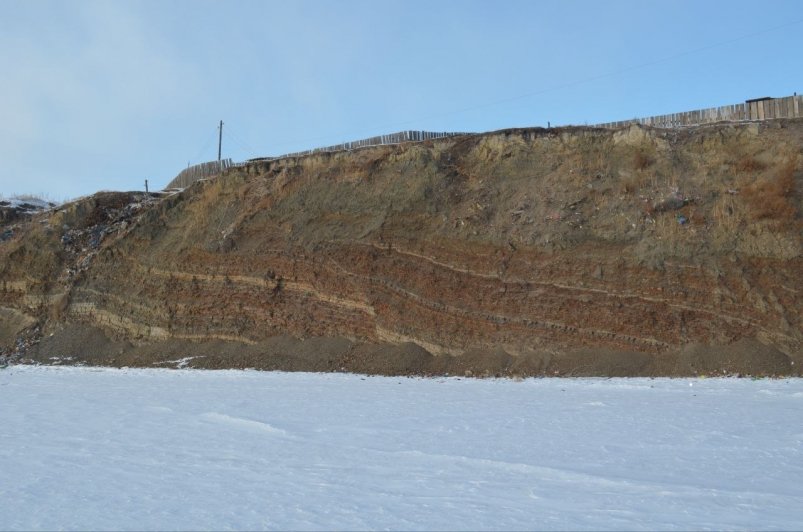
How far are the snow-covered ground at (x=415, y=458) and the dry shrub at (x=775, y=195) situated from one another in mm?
4708

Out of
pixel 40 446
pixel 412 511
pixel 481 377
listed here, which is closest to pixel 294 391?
pixel 481 377

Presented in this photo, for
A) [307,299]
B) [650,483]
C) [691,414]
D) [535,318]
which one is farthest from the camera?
[307,299]

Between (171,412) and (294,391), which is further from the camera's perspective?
(294,391)

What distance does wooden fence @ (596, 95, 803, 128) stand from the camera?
60.2 ft

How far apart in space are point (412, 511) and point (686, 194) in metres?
13.7

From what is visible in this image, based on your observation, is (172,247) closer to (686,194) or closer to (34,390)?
(34,390)

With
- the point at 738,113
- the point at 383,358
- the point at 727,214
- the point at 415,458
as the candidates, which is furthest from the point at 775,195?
the point at 415,458

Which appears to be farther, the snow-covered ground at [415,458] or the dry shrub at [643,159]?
the dry shrub at [643,159]

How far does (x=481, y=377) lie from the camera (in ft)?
53.0

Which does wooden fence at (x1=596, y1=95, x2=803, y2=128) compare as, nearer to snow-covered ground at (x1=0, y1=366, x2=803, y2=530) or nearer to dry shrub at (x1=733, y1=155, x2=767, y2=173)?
dry shrub at (x1=733, y1=155, x2=767, y2=173)

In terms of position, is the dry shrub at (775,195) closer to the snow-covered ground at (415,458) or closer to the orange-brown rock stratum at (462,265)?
the orange-brown rock stratum at (462,265)

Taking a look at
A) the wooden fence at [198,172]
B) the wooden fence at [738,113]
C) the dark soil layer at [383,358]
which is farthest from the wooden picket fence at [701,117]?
the dark soil layer at [383,358]

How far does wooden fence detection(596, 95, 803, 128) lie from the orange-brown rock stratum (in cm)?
63

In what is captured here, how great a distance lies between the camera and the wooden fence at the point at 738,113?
18.3 metres
